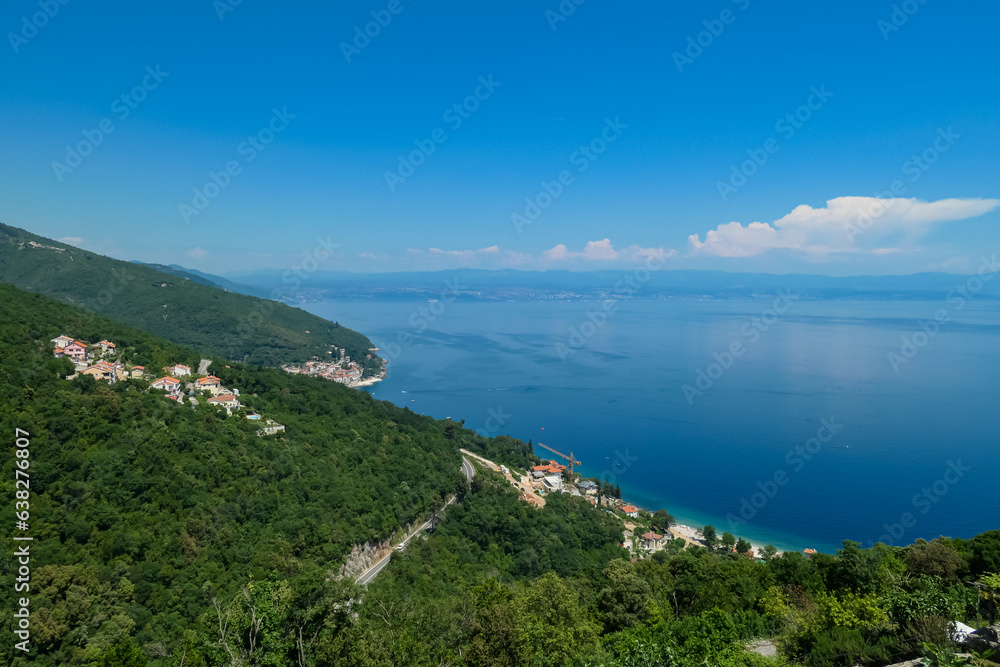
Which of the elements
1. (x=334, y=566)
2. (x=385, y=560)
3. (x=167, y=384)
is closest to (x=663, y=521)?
(x=385, y=560)

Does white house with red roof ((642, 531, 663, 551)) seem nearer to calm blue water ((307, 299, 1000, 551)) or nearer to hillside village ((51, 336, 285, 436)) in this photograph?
calm blue water ((307, 299, 1000, 551))

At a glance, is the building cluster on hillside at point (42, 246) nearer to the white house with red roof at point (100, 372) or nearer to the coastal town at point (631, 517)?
the white house with red roof at point (100, 372)

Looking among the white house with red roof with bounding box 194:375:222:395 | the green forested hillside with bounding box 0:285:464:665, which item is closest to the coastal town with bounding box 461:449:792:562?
the green forested hillside with bounding box 0:285:464:665

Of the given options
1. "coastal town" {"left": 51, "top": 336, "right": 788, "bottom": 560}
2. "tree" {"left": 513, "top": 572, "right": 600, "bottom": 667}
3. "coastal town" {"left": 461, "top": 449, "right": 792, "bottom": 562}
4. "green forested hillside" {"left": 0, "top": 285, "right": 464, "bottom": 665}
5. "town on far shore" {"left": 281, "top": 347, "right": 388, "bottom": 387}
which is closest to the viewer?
"tree" {"left": 513, "top": 572, "right": 600, "bottom": 667}

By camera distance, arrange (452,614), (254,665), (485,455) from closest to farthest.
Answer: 1. (254,665)
2. (452,614)
3. (485,455)

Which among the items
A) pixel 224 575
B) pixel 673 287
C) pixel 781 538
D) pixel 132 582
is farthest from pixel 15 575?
pixel 673 287

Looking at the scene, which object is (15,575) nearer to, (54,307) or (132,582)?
(132,582)

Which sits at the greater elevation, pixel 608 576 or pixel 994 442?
pixel 608 576

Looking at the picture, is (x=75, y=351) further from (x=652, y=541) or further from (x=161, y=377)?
(x=652, y=541)
